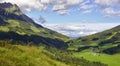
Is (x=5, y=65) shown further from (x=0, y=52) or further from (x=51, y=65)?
(x=51, y=65)

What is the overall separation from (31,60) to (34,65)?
11.4 feet

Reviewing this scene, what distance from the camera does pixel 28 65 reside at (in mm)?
57062

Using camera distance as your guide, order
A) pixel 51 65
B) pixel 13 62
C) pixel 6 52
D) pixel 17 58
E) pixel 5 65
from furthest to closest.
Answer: pixel 51 65 → pixel 6 52 → pixel 17 58 → pixel 13 62 → pixel 5 65

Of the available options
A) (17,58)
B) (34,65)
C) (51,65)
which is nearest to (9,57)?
(17,58)

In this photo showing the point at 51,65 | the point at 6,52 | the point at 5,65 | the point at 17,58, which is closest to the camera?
the point at 5,65

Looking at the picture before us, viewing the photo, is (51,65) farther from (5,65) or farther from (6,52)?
(5,65)

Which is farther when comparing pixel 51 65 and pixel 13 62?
pixel 51 65

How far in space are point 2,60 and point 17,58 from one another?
21.5 feet

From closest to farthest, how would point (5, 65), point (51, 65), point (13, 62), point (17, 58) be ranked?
point (5, 65)
point (13, 62)
point (17, 58)
point (51, 65)

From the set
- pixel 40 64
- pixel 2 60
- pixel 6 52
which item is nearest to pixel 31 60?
pixel 40 64

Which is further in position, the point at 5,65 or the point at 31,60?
the point at 31,60

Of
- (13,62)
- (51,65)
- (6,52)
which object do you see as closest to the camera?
(13,62)

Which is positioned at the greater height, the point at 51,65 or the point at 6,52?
the point at 6,52

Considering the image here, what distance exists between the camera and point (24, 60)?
5931 centimetres
